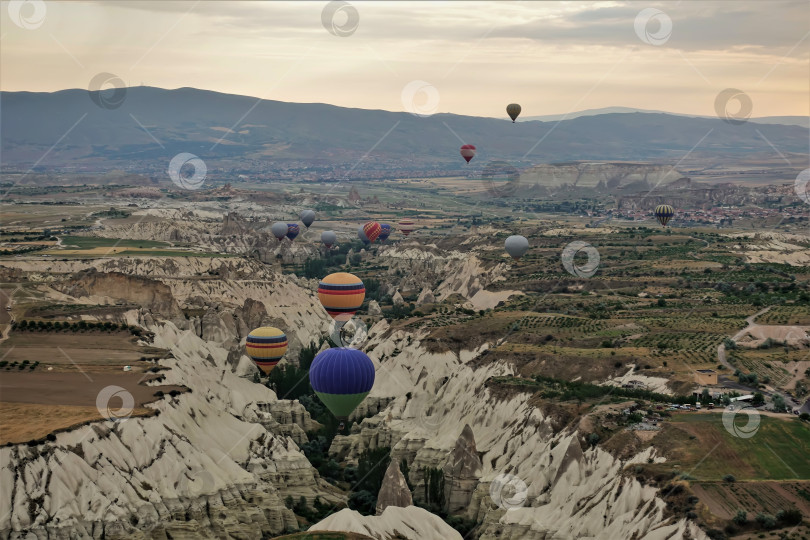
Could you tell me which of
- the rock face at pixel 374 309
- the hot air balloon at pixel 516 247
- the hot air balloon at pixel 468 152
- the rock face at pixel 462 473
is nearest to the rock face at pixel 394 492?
the rock face at pixel 462 473

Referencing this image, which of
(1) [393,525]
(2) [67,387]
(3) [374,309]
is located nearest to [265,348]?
(2) [67,387]

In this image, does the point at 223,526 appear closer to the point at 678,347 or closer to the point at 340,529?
the point at 340,529

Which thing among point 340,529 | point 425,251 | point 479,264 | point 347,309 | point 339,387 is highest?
point 425,251

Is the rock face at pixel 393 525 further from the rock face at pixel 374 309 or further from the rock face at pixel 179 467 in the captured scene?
the rock face at pixel 374 309

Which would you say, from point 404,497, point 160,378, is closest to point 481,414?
point 404,497

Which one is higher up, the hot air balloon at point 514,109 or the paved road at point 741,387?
the hot air balloon at point 514,109

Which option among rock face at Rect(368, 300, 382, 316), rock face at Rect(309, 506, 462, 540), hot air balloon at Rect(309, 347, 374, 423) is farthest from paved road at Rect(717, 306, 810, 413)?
rock face at Rect(368, 300, 382, 316)

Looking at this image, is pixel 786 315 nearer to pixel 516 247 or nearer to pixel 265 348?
pixel 265 348
